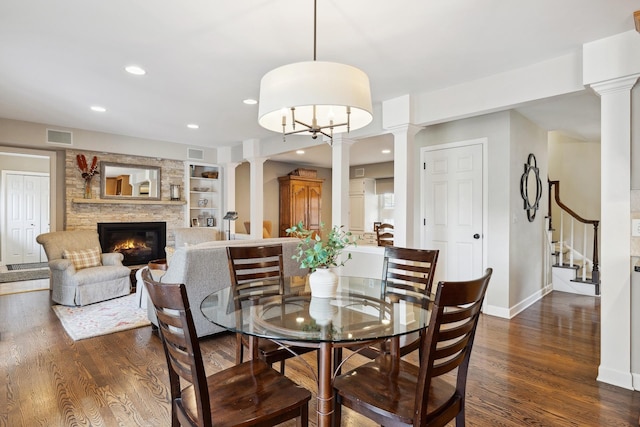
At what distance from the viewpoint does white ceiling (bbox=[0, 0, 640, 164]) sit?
2.20 meters

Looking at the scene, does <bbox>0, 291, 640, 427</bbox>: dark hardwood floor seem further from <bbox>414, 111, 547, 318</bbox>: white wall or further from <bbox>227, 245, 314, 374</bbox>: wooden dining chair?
<bbox>227, 245, 314, 374</bbox>: wooden dining chair

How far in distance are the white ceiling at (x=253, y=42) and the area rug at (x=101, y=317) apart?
246 cm

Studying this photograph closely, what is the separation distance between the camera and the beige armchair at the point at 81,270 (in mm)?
4281

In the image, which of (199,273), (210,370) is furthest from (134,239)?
(210,370)

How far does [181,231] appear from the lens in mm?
6176

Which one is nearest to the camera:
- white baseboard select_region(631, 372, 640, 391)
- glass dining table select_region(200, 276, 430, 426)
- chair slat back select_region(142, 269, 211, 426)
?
chair slat back select_region(142, 269, 211, 426)

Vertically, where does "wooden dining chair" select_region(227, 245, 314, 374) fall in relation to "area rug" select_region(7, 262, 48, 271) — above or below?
above

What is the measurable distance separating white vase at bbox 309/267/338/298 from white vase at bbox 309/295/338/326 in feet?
0.14

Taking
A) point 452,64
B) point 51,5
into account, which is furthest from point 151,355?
point 452,64

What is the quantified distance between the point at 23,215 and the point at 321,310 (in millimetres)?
8854

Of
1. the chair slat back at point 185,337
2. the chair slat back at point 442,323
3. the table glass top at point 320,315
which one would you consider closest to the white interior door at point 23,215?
the table glass top at point 320,315

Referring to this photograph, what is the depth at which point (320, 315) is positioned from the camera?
1739 millimetres

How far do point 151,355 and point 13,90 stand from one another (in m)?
3.22

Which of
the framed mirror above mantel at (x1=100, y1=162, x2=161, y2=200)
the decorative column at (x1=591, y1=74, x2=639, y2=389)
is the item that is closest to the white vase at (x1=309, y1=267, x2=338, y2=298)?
the decorative column at (x1=591, y1=74, x2=639, y2=389)
